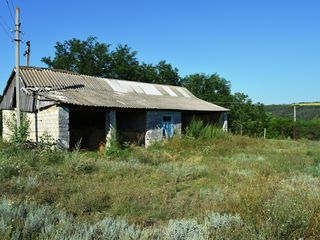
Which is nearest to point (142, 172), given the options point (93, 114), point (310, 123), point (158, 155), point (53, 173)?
point (53, 173)

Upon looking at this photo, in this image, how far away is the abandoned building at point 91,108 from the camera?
16.4 meters

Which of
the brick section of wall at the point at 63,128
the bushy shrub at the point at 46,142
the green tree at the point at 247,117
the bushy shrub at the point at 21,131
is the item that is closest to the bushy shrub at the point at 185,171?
the bushy shrub at the point at 46,142

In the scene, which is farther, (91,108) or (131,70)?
(131,70)

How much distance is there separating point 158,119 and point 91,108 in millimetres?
4886

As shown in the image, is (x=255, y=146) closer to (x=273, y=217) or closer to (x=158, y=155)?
(x=158, y=155)

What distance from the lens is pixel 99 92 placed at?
66.5 ft

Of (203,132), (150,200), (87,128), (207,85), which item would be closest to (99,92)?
(87,128)

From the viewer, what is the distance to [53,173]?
9336 mm

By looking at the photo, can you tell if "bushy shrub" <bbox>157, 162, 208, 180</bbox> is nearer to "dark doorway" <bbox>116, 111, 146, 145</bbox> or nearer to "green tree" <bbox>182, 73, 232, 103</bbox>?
"dark doorway" <bbox>116, 111, 146, 145</bbox>

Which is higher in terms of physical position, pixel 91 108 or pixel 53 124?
pixel 91 108

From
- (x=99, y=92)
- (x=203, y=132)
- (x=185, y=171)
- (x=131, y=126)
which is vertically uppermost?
(x=99, y=92)

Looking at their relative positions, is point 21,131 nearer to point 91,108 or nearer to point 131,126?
point 91,108

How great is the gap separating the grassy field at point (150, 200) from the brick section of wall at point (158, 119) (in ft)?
20.2

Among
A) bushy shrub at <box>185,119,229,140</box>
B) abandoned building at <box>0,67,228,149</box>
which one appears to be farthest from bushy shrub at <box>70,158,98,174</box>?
bushy shrub at <box>185,119,229,140</box>
